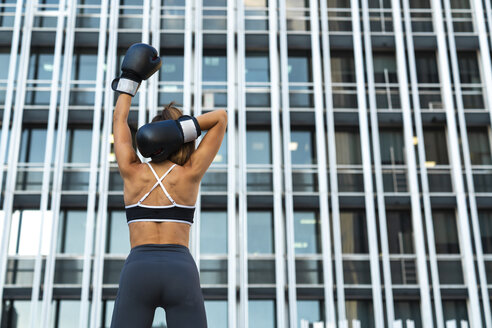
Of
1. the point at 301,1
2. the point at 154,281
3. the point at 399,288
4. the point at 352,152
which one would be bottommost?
the point at 154,281

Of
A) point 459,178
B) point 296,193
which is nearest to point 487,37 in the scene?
point 459,178

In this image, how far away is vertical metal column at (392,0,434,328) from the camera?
64.3ft

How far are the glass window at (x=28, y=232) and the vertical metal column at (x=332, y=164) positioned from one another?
32.9 ft

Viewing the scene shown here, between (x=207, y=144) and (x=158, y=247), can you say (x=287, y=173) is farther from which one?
(x=158, y=247)

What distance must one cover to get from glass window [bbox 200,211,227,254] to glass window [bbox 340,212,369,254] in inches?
171

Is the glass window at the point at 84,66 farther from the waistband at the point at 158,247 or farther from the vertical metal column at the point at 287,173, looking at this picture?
the waistband at the point at 158,247

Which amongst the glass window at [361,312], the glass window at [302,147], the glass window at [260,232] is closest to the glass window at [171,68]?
the glass window at [302,147]

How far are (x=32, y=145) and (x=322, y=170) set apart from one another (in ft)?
36.1

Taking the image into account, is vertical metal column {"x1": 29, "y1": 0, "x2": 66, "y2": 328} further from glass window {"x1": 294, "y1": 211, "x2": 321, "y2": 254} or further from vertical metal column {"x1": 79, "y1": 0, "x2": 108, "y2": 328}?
glass window {"x1": 294, "y1": 211, "x2": 321, "y2": 254}

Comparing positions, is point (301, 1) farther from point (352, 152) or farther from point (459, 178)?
point (459, 178)

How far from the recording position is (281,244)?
64.9 ft

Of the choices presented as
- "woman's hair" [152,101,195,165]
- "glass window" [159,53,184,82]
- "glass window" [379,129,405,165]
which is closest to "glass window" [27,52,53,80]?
"glass window" [159,53,184,82]

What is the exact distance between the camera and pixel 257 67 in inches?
Answer: 895

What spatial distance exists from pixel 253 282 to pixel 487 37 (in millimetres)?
13494
